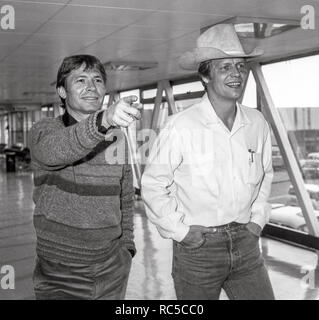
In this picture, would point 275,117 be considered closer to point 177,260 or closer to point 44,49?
point 44,49

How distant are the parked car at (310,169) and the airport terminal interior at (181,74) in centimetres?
1

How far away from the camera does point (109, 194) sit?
6.45 ft

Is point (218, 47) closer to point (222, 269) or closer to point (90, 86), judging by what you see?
point (90, 86)

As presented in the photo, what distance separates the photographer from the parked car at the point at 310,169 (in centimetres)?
730

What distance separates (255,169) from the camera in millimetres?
2279

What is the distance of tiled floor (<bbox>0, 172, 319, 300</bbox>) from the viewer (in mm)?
4676

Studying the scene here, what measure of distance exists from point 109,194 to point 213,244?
1.67ft

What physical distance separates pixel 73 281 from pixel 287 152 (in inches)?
219

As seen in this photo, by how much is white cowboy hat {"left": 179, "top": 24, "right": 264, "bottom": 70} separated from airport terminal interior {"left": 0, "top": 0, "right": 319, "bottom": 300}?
0.90 meters

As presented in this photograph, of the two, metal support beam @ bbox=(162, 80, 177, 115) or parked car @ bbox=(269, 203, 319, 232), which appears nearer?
parked car @ bbox=(269, 203, 319, 232)

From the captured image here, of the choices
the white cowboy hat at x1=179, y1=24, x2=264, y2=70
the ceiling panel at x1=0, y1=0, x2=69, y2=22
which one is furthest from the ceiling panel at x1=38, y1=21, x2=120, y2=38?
the white cowboy hat at x1=179, y1=24, x2=264, y2=70

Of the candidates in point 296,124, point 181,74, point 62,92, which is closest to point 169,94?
point 181,74

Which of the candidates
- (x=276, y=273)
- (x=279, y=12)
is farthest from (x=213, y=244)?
(x=276, y=273)

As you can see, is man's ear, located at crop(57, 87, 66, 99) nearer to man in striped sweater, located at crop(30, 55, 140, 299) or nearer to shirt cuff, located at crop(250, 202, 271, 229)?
man in striped sweater, located at crop(30, 55, 140, 299)
